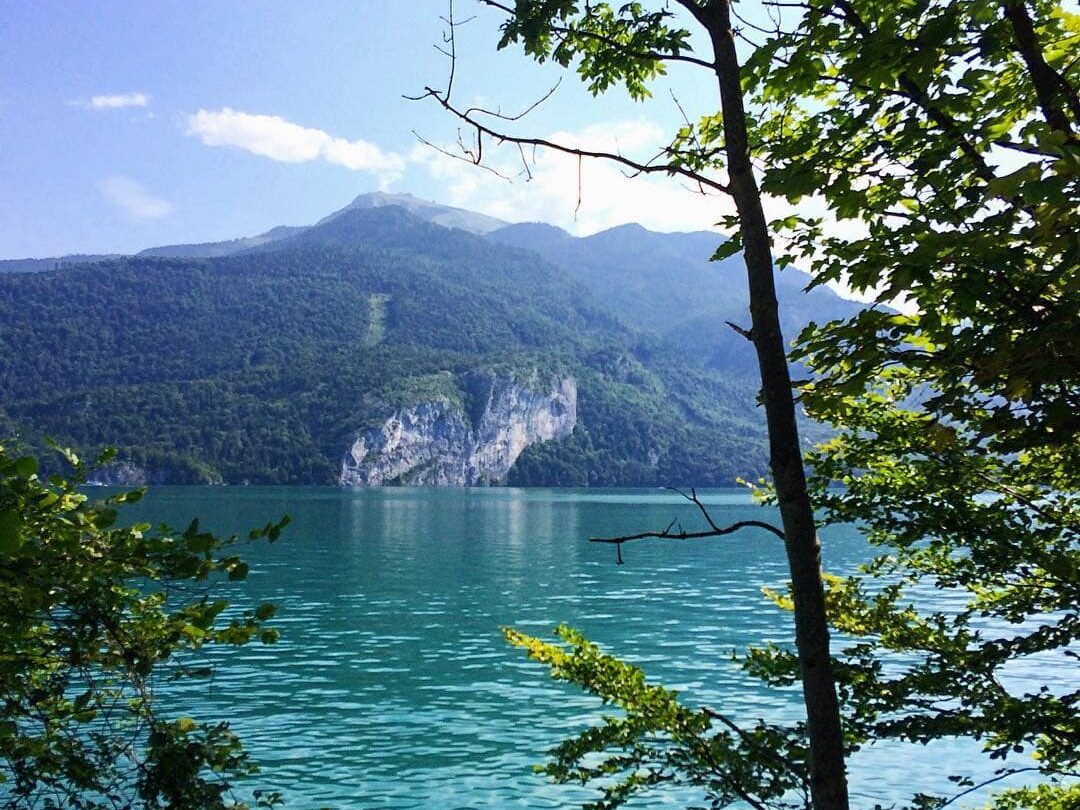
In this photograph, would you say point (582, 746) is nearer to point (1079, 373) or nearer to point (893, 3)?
point (1079, 373)

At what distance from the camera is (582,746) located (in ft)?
23.1

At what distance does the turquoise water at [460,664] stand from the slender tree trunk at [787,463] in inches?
341

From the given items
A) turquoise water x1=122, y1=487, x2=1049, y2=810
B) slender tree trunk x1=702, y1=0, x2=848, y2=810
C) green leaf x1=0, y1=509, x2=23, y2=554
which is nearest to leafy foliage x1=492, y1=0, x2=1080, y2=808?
slender tree trunk x1=702, y1=0, x2=848, y2=810

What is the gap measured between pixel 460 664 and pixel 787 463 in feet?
97.8

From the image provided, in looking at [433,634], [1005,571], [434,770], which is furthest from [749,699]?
[1005,571]

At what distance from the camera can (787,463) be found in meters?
4.18

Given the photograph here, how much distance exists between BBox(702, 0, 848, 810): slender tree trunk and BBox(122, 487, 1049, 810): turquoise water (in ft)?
28.4

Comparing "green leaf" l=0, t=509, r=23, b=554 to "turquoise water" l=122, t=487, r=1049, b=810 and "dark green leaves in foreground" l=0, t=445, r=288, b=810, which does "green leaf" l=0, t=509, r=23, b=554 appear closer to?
"dark green leaves in foreground" l=0, t=445, r=288, b=810

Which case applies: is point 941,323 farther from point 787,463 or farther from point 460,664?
point 460,664

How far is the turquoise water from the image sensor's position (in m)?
19.5

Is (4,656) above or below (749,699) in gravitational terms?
above

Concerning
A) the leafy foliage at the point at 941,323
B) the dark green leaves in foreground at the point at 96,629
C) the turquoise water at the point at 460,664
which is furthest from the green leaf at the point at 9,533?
the turquoise water at the point at 460,664

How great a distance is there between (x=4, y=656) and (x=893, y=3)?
20.1 ft

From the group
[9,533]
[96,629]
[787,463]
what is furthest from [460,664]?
[9,533]
